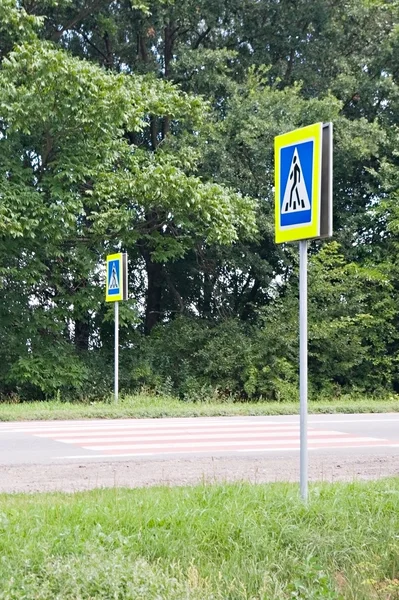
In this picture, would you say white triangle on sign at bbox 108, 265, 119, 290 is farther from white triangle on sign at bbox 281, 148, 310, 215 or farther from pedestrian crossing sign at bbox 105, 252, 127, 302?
white triangle on sign at bbox 281, 148, 310, 215

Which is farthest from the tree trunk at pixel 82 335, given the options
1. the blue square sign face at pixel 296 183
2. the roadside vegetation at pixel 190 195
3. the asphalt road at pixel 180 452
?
the blue square sign face at pixel 296 183

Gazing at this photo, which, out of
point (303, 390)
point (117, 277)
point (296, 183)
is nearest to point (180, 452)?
point (303, 390)

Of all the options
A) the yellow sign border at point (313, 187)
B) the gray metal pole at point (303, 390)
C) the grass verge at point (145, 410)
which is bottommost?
the grass verge at point (145, 410)

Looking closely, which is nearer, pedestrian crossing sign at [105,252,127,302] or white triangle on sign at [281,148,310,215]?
white triangle on sign at [281,148,310,215]

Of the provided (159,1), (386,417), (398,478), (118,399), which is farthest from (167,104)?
(398,478)

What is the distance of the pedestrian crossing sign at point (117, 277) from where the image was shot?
17000 millimetres

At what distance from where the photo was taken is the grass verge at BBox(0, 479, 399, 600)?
466 centimetres

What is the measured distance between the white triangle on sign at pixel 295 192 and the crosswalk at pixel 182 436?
4482 mm

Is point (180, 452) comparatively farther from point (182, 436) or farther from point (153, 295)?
point (153, 295)

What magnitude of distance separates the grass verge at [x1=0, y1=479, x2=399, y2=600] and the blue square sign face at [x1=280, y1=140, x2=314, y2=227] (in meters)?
2.15

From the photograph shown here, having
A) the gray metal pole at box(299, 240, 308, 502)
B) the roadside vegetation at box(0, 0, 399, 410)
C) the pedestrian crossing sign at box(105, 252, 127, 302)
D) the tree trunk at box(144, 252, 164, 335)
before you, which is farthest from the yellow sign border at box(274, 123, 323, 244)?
the tree trunk at box(144, 252, 164, 335)

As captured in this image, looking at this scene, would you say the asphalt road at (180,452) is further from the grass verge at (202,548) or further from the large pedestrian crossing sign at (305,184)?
the large pedestrian crossing sign at (305,184)

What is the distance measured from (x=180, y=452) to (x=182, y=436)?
1658 millimetres

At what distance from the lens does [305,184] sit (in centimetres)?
606
